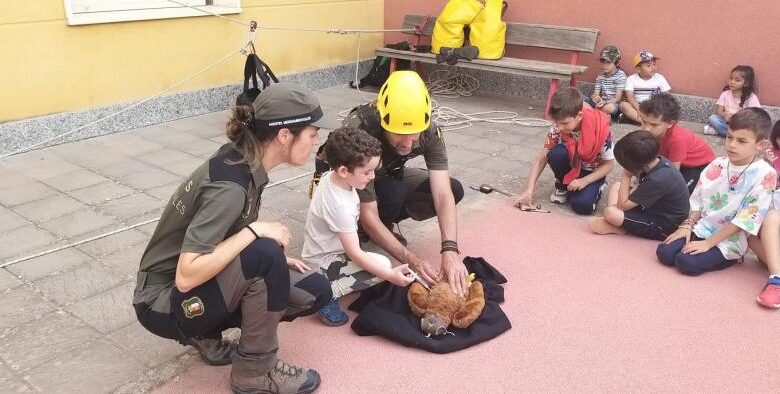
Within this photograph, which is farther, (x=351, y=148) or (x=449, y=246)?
(x=449, y=246)

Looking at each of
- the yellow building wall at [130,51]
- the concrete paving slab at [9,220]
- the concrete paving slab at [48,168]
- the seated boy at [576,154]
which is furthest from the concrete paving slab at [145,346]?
the yellow building wall at [130,51]

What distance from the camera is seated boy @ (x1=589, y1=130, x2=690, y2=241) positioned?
11.6ft

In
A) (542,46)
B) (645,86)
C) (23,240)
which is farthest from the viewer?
(542,46)

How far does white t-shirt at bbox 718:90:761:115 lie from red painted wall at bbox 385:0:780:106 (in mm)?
233

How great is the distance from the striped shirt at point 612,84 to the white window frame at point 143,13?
3.79 m

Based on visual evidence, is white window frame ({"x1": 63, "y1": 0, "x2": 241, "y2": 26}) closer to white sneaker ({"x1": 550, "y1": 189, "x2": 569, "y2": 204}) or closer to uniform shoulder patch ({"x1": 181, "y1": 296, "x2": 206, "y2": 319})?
white sneaker ({"x1": 550, "y1": 189, "x2": 569, "y2": 204})

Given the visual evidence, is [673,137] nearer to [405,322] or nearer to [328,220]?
[405,322]

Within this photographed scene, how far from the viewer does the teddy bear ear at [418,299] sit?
2.74m

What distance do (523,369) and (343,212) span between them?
0.96m

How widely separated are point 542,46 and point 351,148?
505cm

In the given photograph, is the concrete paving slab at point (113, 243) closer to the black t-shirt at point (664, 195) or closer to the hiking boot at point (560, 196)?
the hiking boot at point (560, 196)

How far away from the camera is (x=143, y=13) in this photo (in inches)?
223

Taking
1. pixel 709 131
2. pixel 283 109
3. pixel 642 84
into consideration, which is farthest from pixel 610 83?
pixel 283 109

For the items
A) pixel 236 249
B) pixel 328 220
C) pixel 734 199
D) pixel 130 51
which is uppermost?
pixel 130 51
